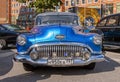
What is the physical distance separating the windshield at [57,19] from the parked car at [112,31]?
358 centimetres

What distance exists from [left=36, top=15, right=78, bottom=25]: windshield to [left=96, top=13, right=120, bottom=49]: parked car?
3576 mm

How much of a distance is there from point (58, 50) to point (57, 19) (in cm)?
224

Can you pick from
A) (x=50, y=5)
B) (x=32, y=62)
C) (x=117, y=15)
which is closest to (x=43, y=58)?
(x=32, y=62)

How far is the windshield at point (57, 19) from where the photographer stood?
31.5ft

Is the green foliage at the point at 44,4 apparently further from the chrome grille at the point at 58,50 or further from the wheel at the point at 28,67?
the chrome grille at the point at 58,50

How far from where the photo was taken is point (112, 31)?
13234mm

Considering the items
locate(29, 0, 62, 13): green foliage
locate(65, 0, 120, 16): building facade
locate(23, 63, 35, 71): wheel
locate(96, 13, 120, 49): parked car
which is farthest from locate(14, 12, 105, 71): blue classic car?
locate(65, 0, 120, 16): building facade

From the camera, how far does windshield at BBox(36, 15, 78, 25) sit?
378 inches

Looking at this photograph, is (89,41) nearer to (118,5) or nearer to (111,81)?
(111,81)

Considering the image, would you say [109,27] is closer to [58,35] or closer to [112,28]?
[112,28]

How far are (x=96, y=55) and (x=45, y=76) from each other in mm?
1409

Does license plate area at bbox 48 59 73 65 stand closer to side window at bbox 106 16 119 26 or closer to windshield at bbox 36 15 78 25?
windshield at bbox 36 15 78 25

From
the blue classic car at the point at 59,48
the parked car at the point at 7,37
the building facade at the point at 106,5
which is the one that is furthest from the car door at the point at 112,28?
the building facade at the point at 106,5

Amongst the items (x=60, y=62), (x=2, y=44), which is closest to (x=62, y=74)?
(x=60, y=62)
